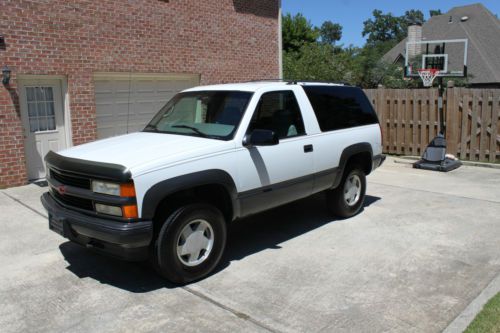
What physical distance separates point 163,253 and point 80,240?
850 millimetres

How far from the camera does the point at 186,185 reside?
4.53 m

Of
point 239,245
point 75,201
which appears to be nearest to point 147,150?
point 75,201

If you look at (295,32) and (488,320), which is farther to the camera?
(295,32)

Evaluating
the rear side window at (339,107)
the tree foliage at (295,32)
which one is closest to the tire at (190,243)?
the rear side window at (339,107)

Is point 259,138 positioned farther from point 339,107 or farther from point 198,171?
point 339,107

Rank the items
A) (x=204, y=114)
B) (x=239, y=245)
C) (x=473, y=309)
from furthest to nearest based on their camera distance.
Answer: (x=239, y=245)
(x=204, y=114)
(x=473, y=309)

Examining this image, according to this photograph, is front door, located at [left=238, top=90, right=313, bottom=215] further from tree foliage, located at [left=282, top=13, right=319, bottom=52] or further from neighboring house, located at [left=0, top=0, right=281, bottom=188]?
tree foliage, located at [left=282, top=13, right=319, bottom=52]

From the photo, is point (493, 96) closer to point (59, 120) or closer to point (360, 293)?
point (360, 293)

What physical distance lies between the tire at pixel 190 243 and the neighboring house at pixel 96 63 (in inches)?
237

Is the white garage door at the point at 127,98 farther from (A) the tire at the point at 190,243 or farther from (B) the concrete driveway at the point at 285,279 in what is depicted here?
(A) the tire at the point at 190,243

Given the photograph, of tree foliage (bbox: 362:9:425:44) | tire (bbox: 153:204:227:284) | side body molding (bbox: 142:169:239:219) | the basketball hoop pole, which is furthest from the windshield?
tree foliage (bbox: 362:9:425:44)

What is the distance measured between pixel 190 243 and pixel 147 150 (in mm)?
1014

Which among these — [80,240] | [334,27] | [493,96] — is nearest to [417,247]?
[80,240]

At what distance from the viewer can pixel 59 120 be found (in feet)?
33.1
